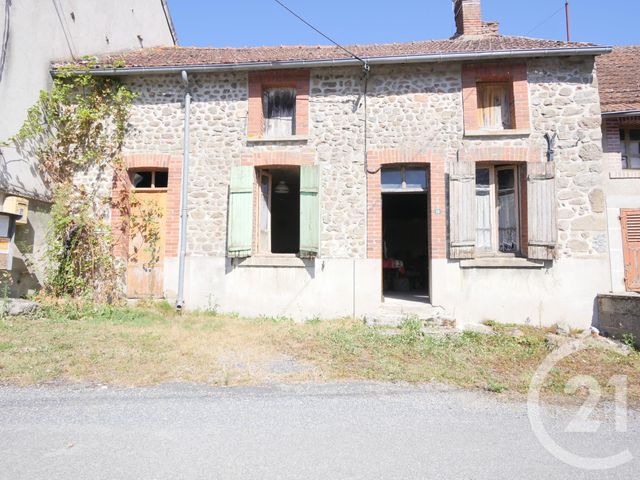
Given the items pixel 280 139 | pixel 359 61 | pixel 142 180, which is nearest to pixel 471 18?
pixel 359 61

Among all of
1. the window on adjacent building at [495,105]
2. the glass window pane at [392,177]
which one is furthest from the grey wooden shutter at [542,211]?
the glass window pane at [392,177]

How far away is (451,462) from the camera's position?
9.20 ft

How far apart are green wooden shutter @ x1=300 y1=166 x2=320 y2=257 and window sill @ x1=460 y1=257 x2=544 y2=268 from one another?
9.30 feet

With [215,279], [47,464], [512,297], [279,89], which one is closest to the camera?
[47,464]

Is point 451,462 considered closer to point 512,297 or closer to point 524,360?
point 524,360

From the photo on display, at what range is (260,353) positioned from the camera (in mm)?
5504

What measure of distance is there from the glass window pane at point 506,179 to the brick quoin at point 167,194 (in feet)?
21.4

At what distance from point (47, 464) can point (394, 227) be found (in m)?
13.6

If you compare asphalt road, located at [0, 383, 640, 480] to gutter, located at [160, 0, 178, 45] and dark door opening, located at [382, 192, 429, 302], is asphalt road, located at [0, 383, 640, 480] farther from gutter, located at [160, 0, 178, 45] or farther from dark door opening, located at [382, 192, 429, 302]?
gutter, located at [160, 0, 178, 45]

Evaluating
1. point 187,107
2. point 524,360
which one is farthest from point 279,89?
point 524,360

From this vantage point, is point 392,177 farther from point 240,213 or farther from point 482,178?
point 240,213

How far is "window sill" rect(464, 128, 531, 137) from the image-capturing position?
7643 mm

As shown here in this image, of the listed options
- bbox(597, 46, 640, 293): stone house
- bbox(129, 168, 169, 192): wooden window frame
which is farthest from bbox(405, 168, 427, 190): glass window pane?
bbox(129, 168, 169, 192): wooden window frame

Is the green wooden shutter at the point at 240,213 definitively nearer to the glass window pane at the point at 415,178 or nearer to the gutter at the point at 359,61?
the gutter at the point at 359,61
